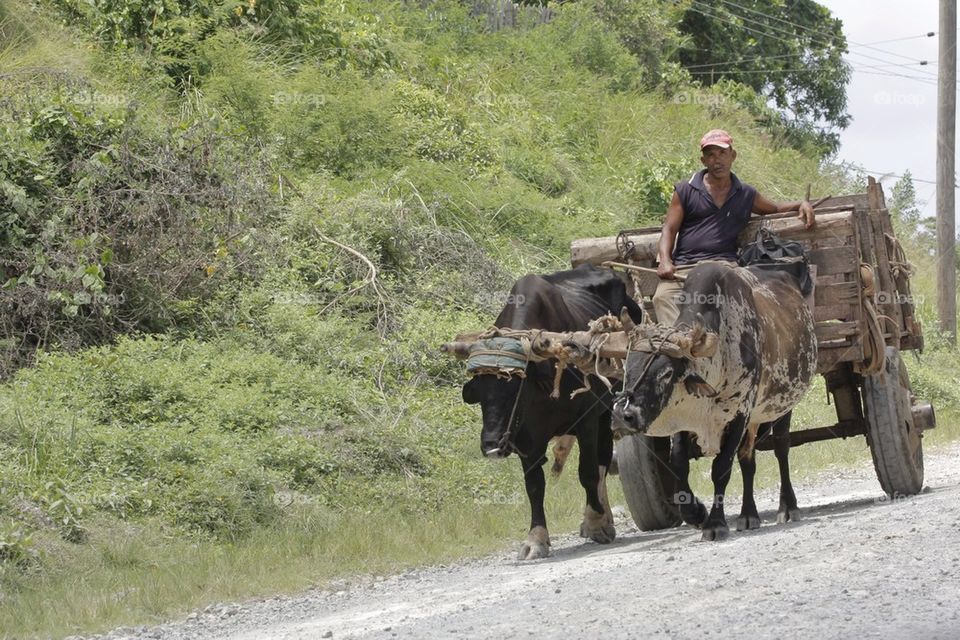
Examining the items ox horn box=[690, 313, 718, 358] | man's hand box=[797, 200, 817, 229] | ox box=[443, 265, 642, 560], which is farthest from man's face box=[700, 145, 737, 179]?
ox horn box=[690, 313, 718, 358]

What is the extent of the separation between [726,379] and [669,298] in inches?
36.6

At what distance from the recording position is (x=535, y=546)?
8852 millimetres

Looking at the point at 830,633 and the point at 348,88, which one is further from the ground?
the point at 348,88

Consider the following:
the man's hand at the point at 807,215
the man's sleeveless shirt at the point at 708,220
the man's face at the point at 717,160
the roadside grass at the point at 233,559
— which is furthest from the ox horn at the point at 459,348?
the man's hand at the point at 807,215

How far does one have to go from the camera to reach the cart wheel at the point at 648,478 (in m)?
9.77

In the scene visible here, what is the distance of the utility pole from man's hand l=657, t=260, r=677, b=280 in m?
11.5

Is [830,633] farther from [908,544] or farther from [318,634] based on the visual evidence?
[318,634]

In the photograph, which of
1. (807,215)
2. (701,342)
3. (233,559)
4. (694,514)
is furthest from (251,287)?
(701,342)

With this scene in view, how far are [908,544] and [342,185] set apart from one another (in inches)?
403

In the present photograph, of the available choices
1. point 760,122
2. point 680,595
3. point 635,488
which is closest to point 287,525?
point 635,488

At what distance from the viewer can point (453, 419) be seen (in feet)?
42.0

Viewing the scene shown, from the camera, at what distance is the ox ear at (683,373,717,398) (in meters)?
8.24

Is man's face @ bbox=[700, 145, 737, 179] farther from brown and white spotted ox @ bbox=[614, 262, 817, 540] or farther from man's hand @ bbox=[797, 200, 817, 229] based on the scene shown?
brown and white spotted ox @ bbox=[614, 262, 817, 540]

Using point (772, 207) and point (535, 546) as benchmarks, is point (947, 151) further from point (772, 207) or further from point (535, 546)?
point (535, 546)
